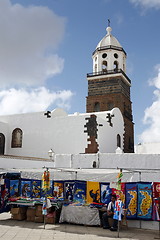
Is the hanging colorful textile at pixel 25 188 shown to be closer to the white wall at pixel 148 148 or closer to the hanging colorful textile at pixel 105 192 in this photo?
the hanging colorful textile at pixel 105 192

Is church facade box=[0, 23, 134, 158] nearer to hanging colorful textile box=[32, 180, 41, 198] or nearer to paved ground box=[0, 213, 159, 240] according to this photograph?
hanging colorful textile box=[32, 180, 41, 198]

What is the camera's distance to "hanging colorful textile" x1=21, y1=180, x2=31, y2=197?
12.1 metres

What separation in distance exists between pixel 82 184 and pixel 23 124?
14144 mm

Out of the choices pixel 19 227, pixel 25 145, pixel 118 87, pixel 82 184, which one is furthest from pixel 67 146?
pixel 19 227

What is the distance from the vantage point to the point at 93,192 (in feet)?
36.3

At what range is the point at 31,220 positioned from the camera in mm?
11164

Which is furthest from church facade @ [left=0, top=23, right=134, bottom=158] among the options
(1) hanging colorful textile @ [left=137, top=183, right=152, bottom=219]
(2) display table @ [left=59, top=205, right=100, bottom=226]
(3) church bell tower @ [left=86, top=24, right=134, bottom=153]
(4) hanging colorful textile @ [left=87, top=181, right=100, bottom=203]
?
(1) hanging colorful textile @ [left=137, top=183, right=152, bottom=219]

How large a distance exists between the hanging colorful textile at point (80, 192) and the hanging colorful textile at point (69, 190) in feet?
0.62

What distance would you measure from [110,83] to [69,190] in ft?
58.2

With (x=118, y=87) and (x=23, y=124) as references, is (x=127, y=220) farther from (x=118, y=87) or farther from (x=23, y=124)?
(x=118, y=87)

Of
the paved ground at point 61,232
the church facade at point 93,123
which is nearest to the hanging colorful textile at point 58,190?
the paved ground at point 61,232

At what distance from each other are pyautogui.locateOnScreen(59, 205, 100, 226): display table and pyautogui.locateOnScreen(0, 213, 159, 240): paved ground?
0.76 feet

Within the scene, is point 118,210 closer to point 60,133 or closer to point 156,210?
point 156,210

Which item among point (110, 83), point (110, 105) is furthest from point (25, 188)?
point (110, 83)
